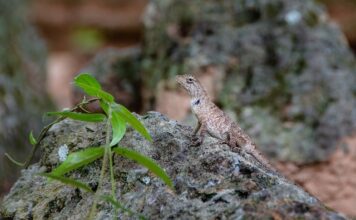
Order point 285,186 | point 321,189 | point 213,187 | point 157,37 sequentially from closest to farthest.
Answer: point 285,186 → point 213,187 → point 321,189 → point 157,37

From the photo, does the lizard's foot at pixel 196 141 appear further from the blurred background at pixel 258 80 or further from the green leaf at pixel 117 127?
the blurred background at pixel 258 80

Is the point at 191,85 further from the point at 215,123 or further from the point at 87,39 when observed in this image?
the point at 87,39

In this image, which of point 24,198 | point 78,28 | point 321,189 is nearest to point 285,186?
point 24,198

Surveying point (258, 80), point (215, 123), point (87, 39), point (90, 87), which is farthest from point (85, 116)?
point (87, 39)

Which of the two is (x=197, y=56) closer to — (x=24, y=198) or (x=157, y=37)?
(x=157, y=37)

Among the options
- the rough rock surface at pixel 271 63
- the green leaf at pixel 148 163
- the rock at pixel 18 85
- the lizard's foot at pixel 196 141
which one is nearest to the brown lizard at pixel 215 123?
the lizard's foot at pixel 196 141

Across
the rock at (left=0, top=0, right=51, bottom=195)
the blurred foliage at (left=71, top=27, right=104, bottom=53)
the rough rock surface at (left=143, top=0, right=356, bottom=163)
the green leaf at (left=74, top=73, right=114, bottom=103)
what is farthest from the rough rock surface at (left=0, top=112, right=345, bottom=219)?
the blurred foliage at (left=71, top=27, right=104, bottom=53)
